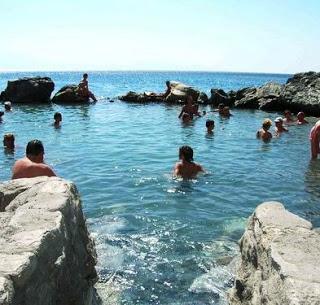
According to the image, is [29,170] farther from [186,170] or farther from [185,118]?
[185,118]

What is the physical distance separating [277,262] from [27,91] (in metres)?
32.9

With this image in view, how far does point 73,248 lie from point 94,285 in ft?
4.30

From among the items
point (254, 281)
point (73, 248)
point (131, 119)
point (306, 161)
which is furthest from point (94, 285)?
point (131, 119)

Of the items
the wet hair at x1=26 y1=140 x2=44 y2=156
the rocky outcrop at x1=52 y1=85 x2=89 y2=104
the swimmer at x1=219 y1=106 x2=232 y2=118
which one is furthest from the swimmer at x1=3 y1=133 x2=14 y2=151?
the rocky outcrop at x1=52 y1=85 x2=89 y2=104

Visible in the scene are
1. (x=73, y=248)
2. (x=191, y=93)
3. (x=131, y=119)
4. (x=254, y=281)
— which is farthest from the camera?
(x=191, y=93)

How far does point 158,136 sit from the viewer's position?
19.4 meters

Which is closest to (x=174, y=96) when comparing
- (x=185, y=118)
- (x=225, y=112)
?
(x=225, y=112)

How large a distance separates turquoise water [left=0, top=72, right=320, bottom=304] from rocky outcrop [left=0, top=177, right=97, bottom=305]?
1.04 m

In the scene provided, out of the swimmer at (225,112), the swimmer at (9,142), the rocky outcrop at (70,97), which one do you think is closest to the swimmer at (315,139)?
the swimmer at (9,142)

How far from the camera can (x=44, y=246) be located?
3.96 metres

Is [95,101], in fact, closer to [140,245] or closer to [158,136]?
[158,136]

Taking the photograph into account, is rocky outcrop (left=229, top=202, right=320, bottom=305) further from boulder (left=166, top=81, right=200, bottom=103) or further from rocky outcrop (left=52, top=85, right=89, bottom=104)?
rocky outcrop (left=52, top=85, right=89, bottom=104)

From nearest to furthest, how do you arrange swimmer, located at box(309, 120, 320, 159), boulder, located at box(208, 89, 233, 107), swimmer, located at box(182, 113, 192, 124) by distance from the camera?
swimmer, located at box(309, 120, 320, 159) → swimmer, located at box(182, 113, 192, 124) → boulder, located at box(208, 89, 233, 107)

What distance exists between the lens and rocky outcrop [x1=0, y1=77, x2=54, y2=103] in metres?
34.5
